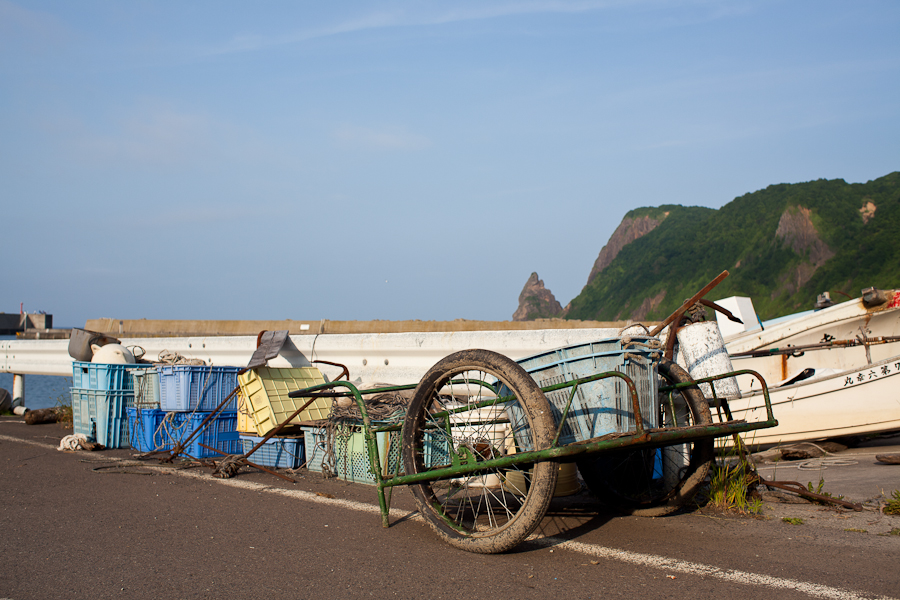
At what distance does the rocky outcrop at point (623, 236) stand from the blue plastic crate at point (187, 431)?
124755 millimetres

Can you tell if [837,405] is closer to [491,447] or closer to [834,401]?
[834,401]

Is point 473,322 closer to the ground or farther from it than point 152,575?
farther from it

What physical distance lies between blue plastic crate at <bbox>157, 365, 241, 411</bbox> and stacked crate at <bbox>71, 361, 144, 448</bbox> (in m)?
0.83

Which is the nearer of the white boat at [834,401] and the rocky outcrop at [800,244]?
the white boat at [834,401]

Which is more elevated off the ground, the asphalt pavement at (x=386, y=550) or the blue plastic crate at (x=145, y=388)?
the blue plastic crate at (x=145, y=388)

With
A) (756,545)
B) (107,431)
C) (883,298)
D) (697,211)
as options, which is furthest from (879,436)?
(697,211)

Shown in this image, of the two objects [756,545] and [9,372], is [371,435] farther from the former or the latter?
[9,372]

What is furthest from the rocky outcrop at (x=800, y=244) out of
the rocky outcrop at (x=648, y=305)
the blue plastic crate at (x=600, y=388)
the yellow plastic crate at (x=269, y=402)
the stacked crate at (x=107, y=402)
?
the blue plastic crate at (x=600, y=388)

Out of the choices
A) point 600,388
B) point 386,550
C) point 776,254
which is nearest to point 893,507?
point 600,388

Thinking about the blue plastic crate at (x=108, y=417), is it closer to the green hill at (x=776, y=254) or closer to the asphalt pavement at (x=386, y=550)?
the asphalt pavement at (x=386, y=550)

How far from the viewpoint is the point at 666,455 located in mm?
4684

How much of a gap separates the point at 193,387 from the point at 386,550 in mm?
4529

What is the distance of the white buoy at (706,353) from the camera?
18.9 ft

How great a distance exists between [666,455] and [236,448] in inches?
201
